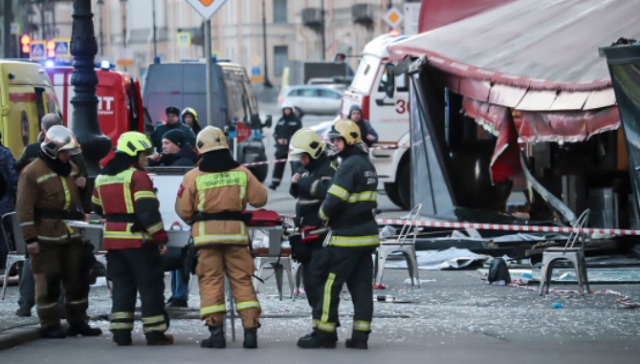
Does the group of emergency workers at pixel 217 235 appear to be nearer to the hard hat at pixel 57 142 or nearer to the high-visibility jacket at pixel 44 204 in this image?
the high-visibility jacket at pixel 44 204

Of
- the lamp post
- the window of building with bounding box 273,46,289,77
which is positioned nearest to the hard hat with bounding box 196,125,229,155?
the lamp post

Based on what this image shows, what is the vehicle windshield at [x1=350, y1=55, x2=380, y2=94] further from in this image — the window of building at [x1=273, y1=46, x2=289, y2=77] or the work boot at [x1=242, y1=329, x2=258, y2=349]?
the window of building at [x1=273, y1=46, x2=289, y2=77]

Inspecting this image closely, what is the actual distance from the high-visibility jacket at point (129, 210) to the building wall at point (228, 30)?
6153 cm

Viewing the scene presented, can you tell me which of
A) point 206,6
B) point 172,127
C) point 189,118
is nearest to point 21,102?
point 172,127

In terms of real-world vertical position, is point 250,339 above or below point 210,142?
below

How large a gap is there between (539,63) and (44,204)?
684 cm

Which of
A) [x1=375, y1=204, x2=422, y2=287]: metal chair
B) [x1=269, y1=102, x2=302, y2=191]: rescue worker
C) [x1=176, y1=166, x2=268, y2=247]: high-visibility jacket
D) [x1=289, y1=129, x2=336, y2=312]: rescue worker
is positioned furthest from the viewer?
[x1=269, y1=102, x2=302, y2=191]: rescue worker

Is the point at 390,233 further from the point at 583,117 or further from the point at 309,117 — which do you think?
the point at 309,117

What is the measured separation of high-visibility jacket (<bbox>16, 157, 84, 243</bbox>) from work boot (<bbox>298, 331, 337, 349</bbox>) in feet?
6.52

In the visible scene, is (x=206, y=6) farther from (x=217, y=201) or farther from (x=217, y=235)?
(x=217, y=235)

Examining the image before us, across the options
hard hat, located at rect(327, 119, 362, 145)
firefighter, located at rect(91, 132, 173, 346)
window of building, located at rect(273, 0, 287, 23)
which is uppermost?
window of building, located at rect(273, 0, 287, 23)

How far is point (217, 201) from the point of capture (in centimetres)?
916

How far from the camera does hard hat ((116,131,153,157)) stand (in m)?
9.41

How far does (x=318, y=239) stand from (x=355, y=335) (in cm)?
94
